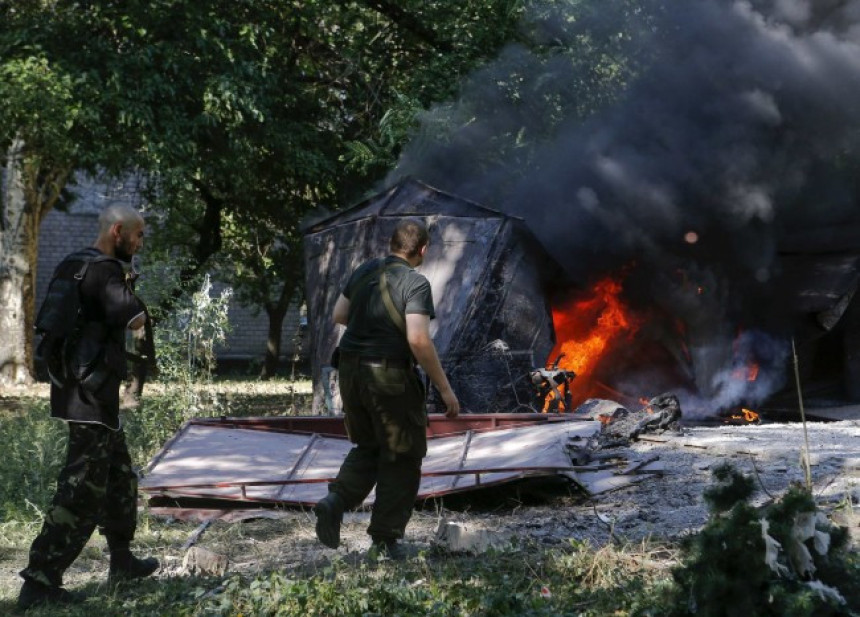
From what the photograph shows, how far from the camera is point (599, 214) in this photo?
13.6 metres

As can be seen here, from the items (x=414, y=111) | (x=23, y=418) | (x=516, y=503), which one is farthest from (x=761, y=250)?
(x=23, y=418)

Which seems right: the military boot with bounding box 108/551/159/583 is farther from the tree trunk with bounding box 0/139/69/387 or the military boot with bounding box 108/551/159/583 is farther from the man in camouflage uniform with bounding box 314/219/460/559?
the tree trunk with bounding box 0/139/69/387

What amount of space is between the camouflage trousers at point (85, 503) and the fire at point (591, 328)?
846cm

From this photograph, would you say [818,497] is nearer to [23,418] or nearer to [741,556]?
[741,556]

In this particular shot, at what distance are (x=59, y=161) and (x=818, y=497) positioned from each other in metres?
10.8

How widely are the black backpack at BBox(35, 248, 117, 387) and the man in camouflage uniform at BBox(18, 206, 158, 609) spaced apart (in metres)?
0.01

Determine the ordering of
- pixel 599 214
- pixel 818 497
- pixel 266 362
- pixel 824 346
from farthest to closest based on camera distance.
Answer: pixel 266 362 < pixel 824 346 < pixel 599 214 < pixel 818 497

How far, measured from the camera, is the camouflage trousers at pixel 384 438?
5574 millimetres

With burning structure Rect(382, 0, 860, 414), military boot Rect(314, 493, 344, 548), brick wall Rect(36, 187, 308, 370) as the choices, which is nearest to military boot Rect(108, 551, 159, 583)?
military boot Rect(314, 493, 344, 548)

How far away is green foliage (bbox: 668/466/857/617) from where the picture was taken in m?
3.69

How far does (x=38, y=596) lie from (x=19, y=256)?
47.4 ft

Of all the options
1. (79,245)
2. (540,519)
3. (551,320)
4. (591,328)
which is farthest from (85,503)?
(79,245)

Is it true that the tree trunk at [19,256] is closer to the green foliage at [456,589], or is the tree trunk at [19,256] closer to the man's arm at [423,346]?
the man's arm at [423,346]

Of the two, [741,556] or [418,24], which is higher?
[418,24]
